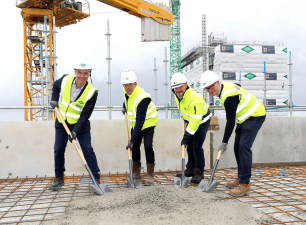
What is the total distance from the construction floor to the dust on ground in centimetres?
21

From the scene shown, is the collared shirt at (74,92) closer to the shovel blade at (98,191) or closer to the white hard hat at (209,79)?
the shovel blade at (98,191)

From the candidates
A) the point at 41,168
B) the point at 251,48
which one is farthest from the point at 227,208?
the point at 251,48

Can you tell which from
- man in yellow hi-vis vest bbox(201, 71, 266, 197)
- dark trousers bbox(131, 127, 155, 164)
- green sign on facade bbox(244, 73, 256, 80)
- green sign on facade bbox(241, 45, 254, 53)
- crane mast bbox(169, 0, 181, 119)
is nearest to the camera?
man in yellow hi-vis vest bbox(201, 71, 266, 197)

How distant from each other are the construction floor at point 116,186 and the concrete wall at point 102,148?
0.18m

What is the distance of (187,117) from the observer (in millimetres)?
3930

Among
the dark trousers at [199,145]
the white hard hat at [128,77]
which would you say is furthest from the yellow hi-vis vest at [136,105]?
the dark trousers at [199,145]

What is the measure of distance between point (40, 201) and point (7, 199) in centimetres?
51

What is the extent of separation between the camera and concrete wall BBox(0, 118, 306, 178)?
448cm

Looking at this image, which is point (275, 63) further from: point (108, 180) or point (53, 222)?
point (53, 222)

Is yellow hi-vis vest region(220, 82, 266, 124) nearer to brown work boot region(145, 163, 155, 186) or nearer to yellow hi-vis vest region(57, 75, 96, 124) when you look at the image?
brown work boot region(145, 163, 155, 186)

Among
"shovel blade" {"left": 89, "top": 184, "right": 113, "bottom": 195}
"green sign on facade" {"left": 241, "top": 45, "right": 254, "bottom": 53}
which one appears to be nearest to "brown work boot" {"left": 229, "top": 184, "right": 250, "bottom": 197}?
"shovel blade" {"left": 89, "top": 184, "right": 113, "bottom": 195}

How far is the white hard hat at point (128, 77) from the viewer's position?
3.60m

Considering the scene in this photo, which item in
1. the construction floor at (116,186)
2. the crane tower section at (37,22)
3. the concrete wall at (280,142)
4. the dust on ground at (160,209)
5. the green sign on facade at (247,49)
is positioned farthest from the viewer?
the green sign on facade at (247,49)

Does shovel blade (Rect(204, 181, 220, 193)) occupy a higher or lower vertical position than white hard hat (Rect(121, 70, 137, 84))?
lower
